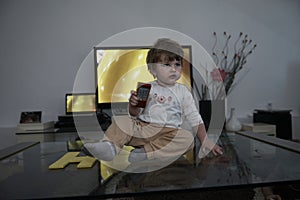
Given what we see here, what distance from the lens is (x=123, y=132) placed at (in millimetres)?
581

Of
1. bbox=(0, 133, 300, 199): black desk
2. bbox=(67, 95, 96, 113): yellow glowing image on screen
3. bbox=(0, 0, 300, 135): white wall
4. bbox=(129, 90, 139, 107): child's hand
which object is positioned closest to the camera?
bbox=(0, 133, 300, 199): black desk

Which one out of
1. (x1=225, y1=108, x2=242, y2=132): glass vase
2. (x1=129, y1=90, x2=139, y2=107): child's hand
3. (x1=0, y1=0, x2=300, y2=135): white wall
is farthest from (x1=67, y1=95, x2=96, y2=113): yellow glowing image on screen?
(x1=129, y1=90, x2=139, y2=107): child's hand

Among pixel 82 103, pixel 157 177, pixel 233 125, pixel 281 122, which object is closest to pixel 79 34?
pixel 82 103

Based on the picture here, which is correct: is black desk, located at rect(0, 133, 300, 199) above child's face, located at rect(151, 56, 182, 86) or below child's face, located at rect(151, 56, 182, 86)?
below

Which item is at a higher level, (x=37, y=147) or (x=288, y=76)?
(x=288, y=76)

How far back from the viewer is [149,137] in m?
0.59

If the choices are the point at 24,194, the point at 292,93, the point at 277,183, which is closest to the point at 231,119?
the point at 292,93

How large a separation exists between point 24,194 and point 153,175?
0.20m

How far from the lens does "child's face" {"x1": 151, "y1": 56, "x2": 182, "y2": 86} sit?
2.03 ft

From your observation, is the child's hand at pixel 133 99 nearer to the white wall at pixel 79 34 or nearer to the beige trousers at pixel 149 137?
the beige trousers at pixel 149 137

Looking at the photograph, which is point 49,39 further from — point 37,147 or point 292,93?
point 292,93

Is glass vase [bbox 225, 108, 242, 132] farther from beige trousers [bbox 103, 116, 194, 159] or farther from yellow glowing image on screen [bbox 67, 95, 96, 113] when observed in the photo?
beige trousers [bbox 103, 116, 194, 159]

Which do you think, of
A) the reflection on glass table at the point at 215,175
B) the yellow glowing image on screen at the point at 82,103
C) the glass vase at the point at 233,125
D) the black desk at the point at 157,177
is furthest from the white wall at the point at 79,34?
the reflection on glass table at the point at 215,175

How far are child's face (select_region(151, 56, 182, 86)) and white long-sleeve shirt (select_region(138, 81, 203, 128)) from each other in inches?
0.6
